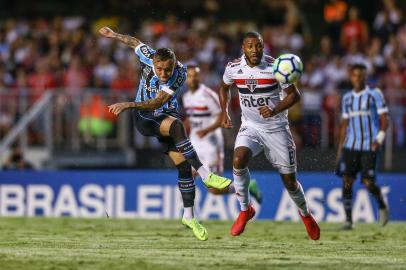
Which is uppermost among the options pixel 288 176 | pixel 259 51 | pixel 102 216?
pixel 259 51

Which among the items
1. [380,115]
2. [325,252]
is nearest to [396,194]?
[380,115]

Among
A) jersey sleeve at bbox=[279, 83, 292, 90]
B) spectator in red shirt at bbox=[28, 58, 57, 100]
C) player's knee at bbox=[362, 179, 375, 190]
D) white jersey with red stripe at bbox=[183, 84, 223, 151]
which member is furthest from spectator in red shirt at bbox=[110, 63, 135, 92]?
jersey sleeve at bbox=[279, 83, 292, 90]

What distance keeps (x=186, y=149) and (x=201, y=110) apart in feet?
14.6

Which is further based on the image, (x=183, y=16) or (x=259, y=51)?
(x=183, y=16)

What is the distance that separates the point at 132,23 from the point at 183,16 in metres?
1.13

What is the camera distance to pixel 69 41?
22953mm

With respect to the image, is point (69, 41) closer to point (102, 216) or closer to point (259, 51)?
point (102, 216)

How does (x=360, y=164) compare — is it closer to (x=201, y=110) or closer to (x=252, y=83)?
(x=201, y=110)

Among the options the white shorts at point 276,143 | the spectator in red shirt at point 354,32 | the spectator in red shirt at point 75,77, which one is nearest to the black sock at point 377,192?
the white shorts at point 276,143

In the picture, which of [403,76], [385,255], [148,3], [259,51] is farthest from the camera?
[148,3]

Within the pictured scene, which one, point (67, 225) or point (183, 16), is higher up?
point (183, 16)

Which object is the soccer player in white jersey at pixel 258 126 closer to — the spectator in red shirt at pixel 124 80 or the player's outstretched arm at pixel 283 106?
the player's outstretched arm at pixel 283 106

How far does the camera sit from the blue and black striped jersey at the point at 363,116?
16234mm

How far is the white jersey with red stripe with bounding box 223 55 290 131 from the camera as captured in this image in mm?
12641
